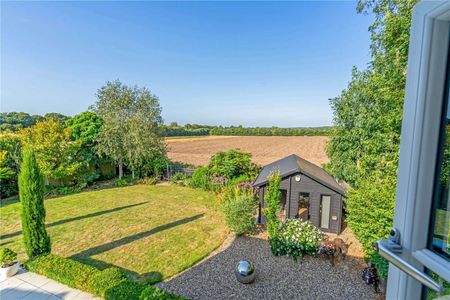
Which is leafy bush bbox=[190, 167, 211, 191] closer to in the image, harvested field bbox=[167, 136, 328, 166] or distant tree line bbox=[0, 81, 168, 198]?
distant tree line bbox=[0, 81, 168, 198]

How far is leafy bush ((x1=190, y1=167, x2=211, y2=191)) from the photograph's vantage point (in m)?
13.8

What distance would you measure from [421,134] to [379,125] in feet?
30.0

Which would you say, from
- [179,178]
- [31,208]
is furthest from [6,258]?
[179,178]

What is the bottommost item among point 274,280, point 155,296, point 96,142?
point 274,280

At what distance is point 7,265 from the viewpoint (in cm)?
515

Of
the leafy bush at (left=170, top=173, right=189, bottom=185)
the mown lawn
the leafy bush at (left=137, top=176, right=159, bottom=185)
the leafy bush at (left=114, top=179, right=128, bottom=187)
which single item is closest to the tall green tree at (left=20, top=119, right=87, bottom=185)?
the mown lawn

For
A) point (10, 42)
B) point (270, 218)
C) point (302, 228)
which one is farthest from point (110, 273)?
point (10, 42)

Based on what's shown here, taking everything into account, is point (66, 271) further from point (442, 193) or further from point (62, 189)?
point (62, 189)

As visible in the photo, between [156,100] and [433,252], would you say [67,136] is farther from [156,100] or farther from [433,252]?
[433,252]

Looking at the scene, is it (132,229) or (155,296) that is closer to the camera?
(155,296)

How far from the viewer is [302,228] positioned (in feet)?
21.2

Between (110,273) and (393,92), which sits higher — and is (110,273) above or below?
below

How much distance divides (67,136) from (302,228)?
12.7 metres

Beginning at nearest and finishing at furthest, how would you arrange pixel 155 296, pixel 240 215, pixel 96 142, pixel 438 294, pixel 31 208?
pixel 438 294 < pixel 155 296 < pixel 31 208 < pixel 240 215 < pixel 96 142
